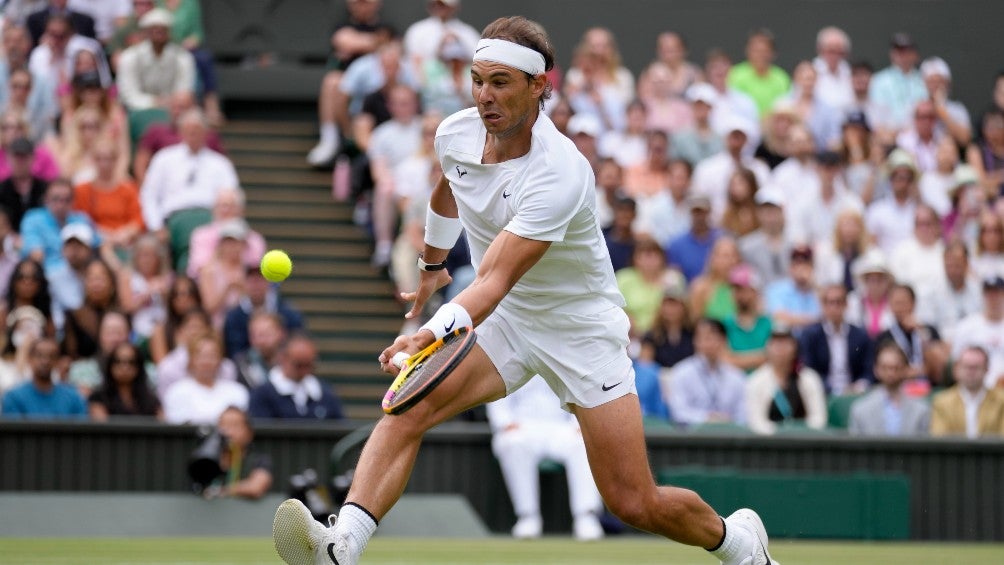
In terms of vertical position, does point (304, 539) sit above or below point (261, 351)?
above

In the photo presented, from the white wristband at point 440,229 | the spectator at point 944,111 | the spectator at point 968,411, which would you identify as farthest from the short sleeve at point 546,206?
the spectator at point 944,111

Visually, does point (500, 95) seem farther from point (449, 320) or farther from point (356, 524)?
point (356, 524)

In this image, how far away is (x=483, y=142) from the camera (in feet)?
21.4

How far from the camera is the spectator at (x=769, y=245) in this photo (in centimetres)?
1509

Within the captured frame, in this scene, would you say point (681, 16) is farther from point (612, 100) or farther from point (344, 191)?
point (344, 191)

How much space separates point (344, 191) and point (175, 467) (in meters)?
4.77

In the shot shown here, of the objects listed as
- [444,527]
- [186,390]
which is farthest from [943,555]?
[186,390]

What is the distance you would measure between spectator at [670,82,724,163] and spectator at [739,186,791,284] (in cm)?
133

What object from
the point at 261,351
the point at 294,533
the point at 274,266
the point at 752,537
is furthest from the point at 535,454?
the point at 294,533

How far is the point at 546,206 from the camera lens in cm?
620

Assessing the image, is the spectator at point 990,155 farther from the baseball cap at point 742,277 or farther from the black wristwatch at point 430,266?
the black wristwatch at point 430,266

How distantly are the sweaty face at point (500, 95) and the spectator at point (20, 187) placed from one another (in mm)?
8453

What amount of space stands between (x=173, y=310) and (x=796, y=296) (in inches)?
205

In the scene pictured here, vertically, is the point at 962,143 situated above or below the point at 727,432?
above
